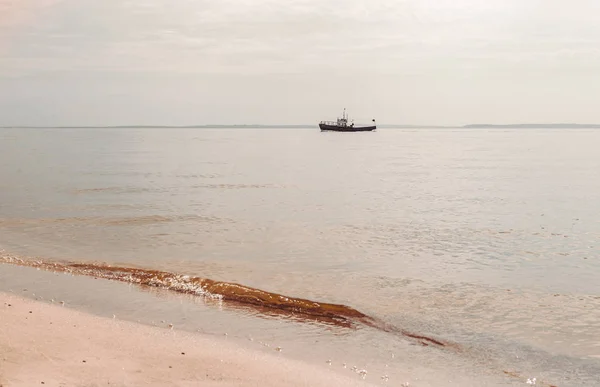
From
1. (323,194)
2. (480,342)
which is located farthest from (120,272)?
(323,194)

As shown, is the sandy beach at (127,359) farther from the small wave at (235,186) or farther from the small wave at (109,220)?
the small wave at (235,186)

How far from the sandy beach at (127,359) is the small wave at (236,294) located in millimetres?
2752

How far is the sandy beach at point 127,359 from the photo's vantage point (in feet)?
25.1

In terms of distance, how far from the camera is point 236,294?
551 inches

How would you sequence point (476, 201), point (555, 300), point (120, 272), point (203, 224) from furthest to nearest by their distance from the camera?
point (476, 201) → point (203, 224) → point (120, 272) → point (555, 300)

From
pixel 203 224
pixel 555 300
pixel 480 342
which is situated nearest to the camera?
pixel 480 342

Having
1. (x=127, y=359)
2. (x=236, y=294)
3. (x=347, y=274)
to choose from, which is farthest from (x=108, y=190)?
(x=127, y=359)

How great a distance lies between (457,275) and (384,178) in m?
37.9

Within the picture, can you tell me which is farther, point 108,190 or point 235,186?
point 235,186

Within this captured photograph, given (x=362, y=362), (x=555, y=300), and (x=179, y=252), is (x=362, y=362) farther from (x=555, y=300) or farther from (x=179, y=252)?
(x=179, y=252)

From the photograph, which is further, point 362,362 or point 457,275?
point 457,275

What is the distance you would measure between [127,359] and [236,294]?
5628mm

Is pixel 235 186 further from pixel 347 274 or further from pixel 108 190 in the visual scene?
pixel 347 274

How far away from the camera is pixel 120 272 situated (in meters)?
16.2
